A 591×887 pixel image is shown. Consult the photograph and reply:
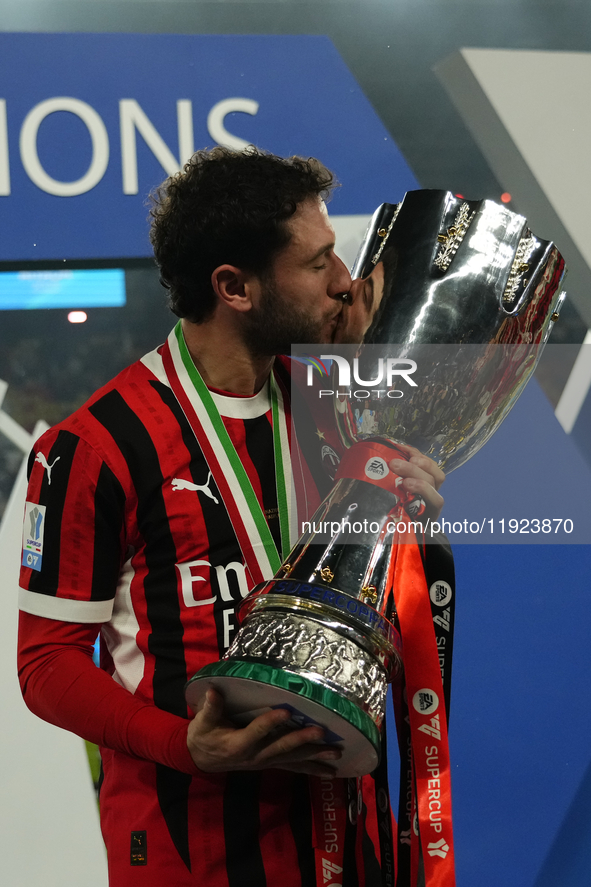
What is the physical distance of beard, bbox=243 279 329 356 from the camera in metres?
1.05

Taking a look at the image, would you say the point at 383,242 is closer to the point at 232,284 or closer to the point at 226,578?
the point at 232,284

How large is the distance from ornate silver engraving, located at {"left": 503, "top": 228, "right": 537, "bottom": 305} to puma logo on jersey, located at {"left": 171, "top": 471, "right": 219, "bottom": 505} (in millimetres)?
410

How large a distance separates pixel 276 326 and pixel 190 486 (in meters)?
0.24

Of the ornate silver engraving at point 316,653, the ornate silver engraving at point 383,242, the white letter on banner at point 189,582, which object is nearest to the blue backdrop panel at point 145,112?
the ornate silver engraving at point 383,242

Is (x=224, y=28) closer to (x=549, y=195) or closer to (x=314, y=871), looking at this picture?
(x=549, y=195)

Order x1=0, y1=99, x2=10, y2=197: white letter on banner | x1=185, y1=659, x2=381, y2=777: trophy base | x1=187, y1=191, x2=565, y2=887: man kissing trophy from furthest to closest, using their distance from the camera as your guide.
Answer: x1=0, y1=99, x2=10, y2=197: white letter on banner < x1=187, y1=191, x2=565, y2=887: man kissing trophy < x1=185, y1=659, x2=381, y2=777: trophy base

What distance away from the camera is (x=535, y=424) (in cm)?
200

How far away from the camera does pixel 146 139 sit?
1874mm

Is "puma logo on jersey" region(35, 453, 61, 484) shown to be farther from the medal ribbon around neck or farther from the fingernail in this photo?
the fingernail

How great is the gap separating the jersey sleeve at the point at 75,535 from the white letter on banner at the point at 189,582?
8 centimetres

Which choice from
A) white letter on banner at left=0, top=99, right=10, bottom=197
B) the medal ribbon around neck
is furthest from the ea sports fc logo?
white letter on banner at left=0, top=99, right=10, bottom=197

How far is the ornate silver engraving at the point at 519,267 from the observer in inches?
36.8

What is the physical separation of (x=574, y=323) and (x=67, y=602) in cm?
151

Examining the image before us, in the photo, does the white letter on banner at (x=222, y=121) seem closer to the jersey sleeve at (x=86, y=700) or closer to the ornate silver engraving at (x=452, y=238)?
the ornate silver engraving at (x=452, y=238)
